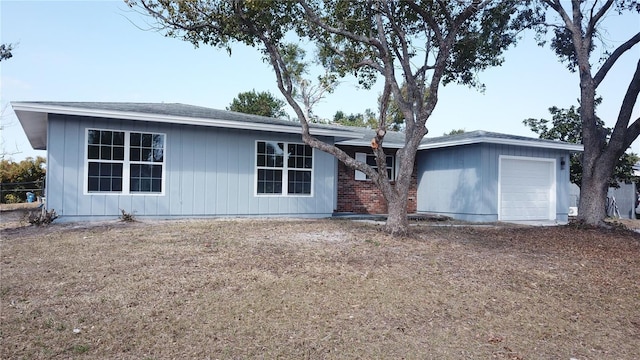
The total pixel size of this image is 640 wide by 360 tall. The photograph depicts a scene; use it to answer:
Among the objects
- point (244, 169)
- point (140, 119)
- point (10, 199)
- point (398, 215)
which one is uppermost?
point (140, 119)

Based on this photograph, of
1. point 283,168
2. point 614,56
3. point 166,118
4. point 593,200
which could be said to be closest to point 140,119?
point 166,118

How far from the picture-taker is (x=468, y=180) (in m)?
13.9

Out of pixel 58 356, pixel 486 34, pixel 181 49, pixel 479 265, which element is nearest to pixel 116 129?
pixel 181 49

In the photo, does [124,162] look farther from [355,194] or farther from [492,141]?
[492,141]

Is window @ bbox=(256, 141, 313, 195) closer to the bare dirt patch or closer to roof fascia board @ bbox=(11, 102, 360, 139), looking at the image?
roof fascia board @ bbox=(11, 102, 360, 139)

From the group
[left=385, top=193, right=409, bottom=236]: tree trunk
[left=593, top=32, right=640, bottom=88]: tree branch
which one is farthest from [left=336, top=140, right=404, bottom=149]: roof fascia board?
[left=385, top=193, right=409, bottom=236]: tree trunk

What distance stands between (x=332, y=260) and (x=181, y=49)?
27.9 ft

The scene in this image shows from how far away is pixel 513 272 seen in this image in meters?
6.34

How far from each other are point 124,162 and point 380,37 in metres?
6.84

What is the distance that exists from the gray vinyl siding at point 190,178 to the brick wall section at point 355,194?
1.50 m

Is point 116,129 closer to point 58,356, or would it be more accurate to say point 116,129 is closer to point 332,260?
point 332,260

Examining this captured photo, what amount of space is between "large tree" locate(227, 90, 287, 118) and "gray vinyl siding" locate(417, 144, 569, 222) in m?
20.6

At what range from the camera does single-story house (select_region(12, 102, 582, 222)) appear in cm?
1047

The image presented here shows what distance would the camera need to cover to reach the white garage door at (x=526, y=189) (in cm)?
1397
